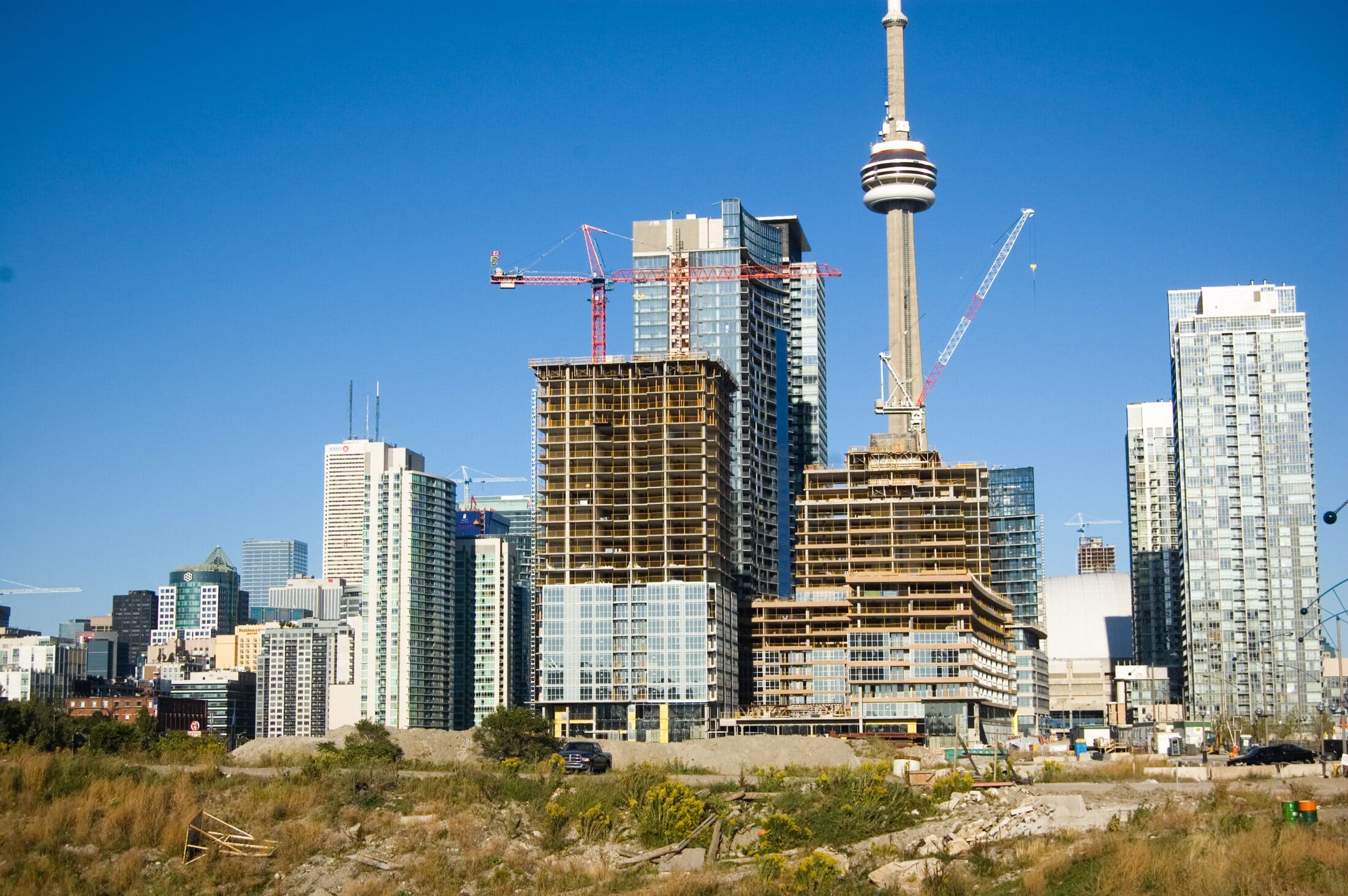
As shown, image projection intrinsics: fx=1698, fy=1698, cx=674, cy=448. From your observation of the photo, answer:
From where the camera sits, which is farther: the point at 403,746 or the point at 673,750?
the point at 403,746

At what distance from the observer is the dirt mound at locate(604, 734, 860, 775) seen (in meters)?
116

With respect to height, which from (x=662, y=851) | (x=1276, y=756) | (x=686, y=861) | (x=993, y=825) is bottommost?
(x=686, y=861)

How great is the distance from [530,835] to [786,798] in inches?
477

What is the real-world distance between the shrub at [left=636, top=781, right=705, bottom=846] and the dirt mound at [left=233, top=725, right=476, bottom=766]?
31.4 metres

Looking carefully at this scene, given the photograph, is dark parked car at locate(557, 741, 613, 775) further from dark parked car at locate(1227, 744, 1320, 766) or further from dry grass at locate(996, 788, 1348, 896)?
dark parked car at locate(1227, 744, 1320, 766)

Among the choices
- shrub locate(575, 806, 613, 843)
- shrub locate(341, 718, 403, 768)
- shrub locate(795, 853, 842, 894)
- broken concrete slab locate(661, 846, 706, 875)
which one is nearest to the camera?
shrub locate(795, 853, 842, 894)

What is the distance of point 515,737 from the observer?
393 feet

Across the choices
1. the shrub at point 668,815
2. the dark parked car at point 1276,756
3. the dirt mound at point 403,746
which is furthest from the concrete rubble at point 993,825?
the dirt mound at point 403,746

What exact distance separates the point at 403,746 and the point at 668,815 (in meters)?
51.9

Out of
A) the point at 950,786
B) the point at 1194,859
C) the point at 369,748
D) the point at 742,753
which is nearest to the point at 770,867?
the point at 950,786

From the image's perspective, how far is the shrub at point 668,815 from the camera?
76.9 meters

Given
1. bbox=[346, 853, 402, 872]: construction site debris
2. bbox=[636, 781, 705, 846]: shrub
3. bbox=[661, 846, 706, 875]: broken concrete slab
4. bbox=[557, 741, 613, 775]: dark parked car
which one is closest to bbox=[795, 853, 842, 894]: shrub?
bbox=[661, 846, 706, 875]: broken concrete slab

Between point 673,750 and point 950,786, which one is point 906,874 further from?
point 673,750

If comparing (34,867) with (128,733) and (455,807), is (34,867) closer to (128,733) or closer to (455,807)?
(455,807)
